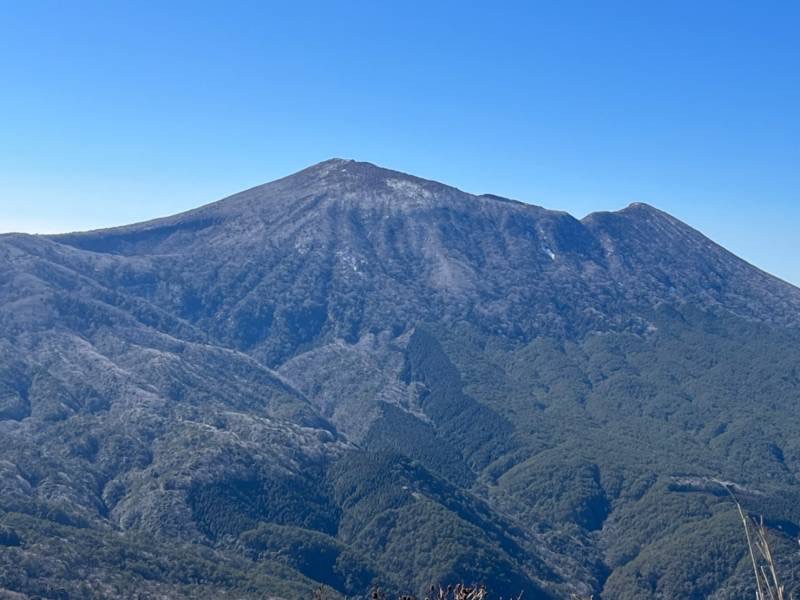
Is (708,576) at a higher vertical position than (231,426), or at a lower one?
lower

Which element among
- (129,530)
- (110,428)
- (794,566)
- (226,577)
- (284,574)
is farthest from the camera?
(110,428)

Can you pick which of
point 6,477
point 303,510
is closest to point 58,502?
point 6,477

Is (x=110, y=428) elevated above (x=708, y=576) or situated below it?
above

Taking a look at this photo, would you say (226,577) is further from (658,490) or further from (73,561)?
(658,490)

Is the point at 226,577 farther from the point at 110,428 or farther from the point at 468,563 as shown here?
the point at 110,428

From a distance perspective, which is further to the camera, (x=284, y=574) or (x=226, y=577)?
(x=284, y=574)

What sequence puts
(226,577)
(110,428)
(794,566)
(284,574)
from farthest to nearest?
(110,428) → (794,566) → (284,574) → (226,577)

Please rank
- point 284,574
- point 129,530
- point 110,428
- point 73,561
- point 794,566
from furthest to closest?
point 110,428, point 794,566, point 129,530, point 284,574, point 73,561

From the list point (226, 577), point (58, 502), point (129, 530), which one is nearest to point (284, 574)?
point (226, 577)

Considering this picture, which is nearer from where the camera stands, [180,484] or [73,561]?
[73,561]
